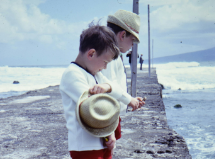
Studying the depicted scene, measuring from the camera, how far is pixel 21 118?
4.28 m

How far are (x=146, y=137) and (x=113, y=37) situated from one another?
189 centimetres

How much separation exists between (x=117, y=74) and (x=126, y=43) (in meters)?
0.28

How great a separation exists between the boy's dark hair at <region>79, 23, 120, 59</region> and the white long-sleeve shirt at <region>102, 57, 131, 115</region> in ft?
1.35

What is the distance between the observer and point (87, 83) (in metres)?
1.42

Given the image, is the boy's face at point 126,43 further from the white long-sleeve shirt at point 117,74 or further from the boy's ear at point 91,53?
the boy's ear at point 91,53

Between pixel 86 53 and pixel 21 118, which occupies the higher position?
pixel 86 53

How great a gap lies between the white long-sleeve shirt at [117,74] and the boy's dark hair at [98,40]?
0.41 m

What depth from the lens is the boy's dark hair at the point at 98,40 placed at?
55.1 inches

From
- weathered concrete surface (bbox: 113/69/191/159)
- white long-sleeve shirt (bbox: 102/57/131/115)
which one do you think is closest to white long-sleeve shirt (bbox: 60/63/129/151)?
white long-sleeve shirt (bbox: 102/57/131/115)

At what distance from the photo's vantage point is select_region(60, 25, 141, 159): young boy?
1.35 m

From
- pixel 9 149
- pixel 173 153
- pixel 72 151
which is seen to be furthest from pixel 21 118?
pixel 72 151

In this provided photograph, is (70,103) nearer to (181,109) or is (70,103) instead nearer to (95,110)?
(95,110)

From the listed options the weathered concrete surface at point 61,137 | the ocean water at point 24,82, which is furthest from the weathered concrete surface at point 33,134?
the ocean water at point 24,82

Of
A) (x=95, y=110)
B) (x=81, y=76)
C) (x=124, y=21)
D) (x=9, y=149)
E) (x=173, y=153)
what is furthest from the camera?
(x=9, y=149)
